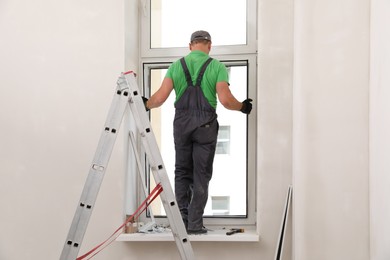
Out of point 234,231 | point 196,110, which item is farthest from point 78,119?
point 234,231

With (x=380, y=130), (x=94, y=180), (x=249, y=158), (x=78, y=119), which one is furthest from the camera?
(x=249, y=158)

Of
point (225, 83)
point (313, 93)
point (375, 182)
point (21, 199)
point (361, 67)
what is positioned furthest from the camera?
point (21, 199)

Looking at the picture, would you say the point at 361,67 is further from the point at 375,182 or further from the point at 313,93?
the point at 375,182

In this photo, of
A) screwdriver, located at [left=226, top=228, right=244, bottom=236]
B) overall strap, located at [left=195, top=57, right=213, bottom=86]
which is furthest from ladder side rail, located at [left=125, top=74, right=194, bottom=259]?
overall strap, located at [left=195, top=57, right=213, bottom=86]

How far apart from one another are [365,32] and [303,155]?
699mm

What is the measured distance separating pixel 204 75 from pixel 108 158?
1033 mm

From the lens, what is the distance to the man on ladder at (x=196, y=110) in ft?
11.2

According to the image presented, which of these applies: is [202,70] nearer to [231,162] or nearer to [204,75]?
[204,75]

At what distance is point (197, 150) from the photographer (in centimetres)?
344

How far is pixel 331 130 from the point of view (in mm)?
2668

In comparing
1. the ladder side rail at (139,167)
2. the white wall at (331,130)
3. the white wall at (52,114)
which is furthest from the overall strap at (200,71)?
the white wall at (331,130)

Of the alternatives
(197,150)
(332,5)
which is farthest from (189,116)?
(332,5)

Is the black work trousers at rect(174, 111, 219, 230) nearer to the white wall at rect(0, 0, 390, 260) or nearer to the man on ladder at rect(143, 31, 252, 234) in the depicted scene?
the man on ladder at rect(143, 31, 252, 234)

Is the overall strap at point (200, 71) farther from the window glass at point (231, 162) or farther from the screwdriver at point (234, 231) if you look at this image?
the screwdriver at point (234, 231)
